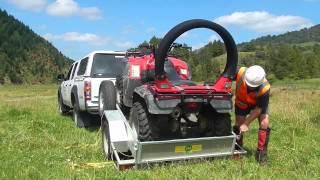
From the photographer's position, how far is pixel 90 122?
1248 cm

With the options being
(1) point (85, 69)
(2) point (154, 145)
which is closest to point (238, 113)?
(2) point (154, 145)

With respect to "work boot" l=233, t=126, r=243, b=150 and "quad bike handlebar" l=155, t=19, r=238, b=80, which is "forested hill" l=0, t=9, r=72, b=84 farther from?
"quad bike handlebar" l=155, t=19, r=238, b=80

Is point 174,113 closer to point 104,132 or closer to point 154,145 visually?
point 154,145

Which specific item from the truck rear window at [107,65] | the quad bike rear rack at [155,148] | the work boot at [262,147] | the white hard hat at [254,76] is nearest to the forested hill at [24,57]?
the truck rear window at [107,65]

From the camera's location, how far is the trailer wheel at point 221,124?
743cm

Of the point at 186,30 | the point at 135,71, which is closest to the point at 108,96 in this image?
the point at 135,71

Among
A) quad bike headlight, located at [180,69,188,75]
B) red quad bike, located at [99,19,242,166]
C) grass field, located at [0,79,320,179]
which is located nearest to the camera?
grass field, located at [0,79,320,179]

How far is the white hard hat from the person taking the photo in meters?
7.07

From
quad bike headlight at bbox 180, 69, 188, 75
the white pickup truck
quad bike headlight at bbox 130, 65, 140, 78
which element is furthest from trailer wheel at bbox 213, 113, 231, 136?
the white pickup truck

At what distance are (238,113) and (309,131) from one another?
3618 millimetres

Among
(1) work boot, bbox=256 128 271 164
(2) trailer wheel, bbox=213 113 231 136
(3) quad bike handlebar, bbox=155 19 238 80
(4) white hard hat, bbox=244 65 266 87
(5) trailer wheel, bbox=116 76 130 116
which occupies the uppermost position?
(3) quad bike handlebar, bbox=155 19 238 80

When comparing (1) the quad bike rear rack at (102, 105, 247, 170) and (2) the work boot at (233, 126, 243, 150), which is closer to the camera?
(1) the quad bike rear rack at (102, 105, 247, 170)

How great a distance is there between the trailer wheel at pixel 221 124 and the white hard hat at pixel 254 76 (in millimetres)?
651

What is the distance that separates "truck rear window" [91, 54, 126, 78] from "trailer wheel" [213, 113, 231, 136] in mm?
4700
